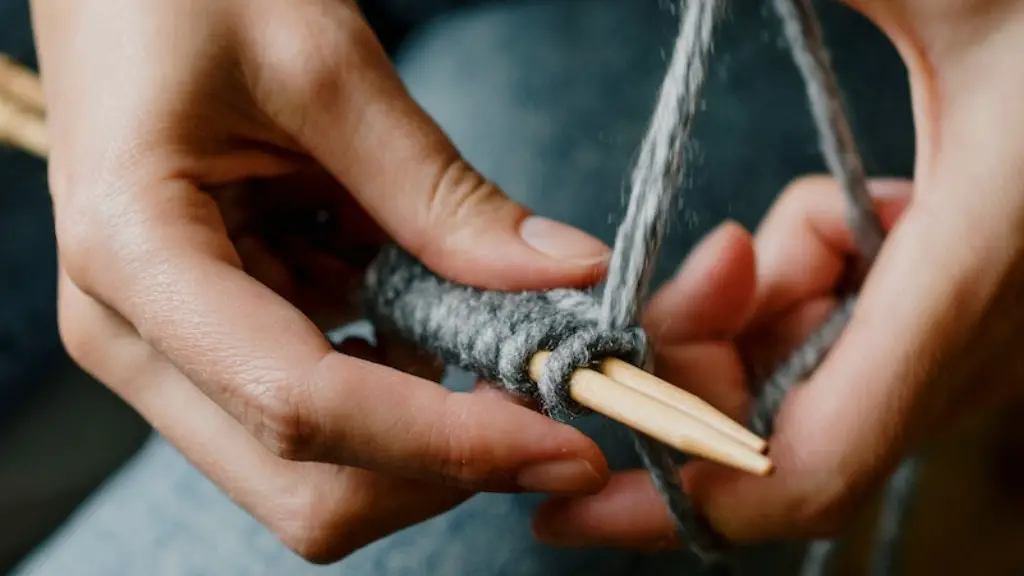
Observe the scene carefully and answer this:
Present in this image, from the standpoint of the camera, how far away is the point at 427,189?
438 mm

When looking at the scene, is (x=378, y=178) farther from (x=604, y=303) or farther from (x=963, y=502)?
(x=963, y=502)

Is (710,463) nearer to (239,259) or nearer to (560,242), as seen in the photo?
(560,242)

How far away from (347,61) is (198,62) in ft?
0.24

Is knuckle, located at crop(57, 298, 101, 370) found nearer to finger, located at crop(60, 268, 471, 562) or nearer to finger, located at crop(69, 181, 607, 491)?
finger, located at crop(60, 268, 471, 562)

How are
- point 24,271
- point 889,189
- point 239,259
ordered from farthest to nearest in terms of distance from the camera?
point 24,271, point 889,189, point 239,259

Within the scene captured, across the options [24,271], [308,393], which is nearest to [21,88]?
[24,271]

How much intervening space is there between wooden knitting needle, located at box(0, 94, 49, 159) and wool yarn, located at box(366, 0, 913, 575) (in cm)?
33

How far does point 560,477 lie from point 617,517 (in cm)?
11

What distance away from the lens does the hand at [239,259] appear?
394mm

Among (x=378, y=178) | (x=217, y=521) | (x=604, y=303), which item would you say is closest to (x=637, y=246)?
(x=604, y=303)

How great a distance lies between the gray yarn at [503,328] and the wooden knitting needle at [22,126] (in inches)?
13.0

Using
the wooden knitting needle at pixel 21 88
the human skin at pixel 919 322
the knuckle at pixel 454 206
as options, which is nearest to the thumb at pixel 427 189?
the knuckle at pixel 454 206

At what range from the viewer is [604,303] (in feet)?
1.38

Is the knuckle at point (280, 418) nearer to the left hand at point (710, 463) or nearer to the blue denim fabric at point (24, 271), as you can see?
the left hand at point (710, 463)
